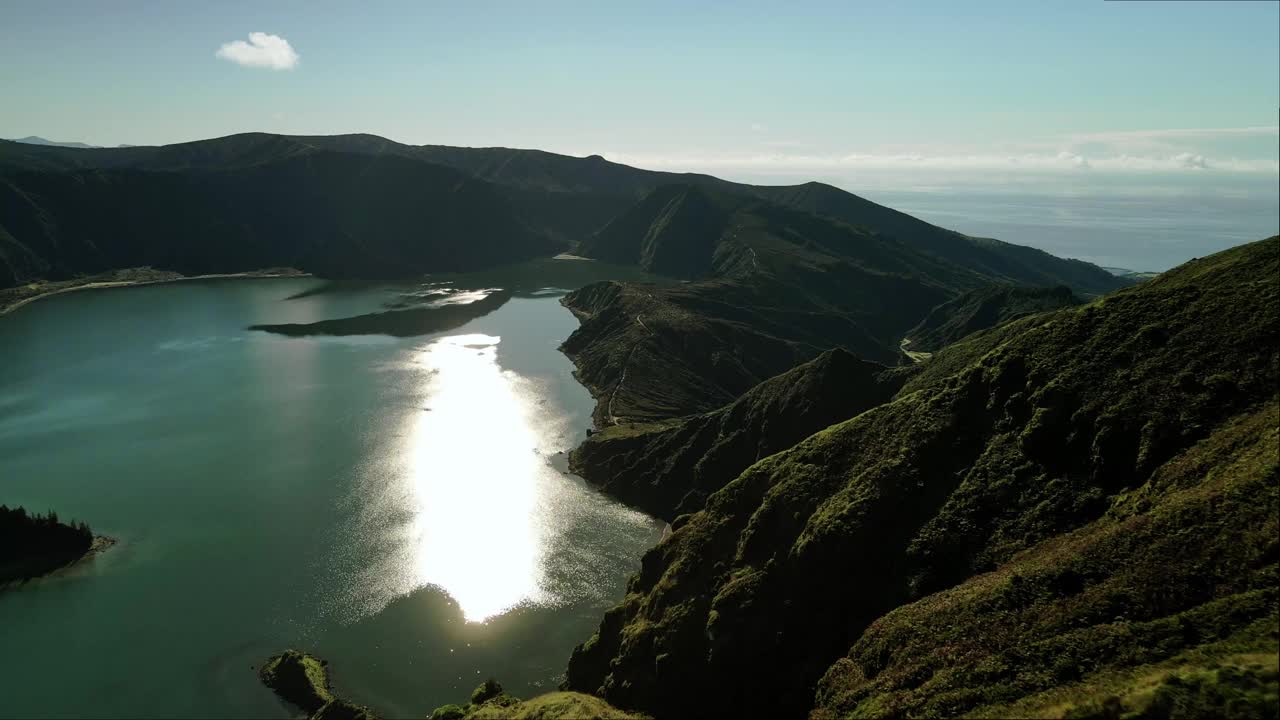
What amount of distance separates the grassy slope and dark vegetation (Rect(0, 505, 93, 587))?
55907mm

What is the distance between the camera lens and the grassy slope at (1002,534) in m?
30.5

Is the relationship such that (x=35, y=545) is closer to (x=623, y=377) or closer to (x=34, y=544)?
(x=34, y=544)

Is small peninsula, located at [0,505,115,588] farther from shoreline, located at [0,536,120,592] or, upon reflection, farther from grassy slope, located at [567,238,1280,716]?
grassy slope, located at [567,238,1280,716]

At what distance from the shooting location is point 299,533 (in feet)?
257

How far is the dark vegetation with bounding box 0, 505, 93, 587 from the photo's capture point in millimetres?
70438

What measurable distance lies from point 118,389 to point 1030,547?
150 meters

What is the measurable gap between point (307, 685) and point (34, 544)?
40.4m

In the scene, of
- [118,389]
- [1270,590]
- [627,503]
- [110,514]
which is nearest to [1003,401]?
[1270,590]

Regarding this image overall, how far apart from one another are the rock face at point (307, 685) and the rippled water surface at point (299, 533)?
46.3 inches

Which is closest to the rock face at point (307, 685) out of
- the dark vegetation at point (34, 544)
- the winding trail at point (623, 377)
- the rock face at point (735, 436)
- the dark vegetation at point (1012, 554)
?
the dark vegetation at point (1012, 554)

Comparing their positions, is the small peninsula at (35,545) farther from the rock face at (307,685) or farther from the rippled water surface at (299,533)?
the rock face at (307,685)

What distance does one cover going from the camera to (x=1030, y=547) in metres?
39.0

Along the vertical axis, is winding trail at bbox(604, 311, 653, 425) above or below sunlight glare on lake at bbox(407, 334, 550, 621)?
above

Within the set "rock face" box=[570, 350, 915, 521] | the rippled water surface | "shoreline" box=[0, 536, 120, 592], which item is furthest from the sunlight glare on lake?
"shoreline" box=[0, 536, 120, 592]
